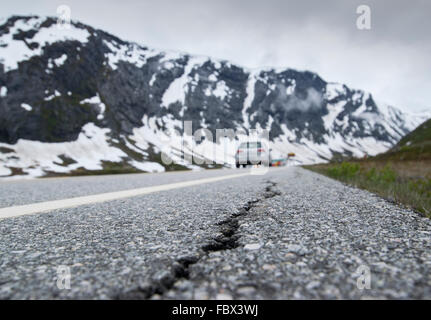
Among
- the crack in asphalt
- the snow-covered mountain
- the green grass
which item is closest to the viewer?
the crack in asphalt

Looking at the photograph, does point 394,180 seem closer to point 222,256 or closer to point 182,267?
point 222,256

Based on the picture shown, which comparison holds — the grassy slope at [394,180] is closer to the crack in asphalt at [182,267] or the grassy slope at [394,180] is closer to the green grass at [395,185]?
the green grass at [395,185]

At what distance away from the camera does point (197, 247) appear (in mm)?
2387

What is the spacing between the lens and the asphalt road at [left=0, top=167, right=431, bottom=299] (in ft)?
5.29

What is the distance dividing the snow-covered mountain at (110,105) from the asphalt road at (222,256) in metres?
72.9

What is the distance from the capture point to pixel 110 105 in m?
119

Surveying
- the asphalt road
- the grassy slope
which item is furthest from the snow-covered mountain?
the asphalt road

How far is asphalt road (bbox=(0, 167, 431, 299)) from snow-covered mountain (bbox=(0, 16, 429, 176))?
239 ft

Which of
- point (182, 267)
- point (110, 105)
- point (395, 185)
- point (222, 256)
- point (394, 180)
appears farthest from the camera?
point (110, 105)

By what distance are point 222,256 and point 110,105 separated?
414 feet

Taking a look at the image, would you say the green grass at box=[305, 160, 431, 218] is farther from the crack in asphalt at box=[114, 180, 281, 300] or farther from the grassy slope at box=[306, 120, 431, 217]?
the crack in asphalt at box=[114, 180, 281, 300]

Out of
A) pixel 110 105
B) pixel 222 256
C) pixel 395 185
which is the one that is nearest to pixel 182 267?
pixel 222 256
